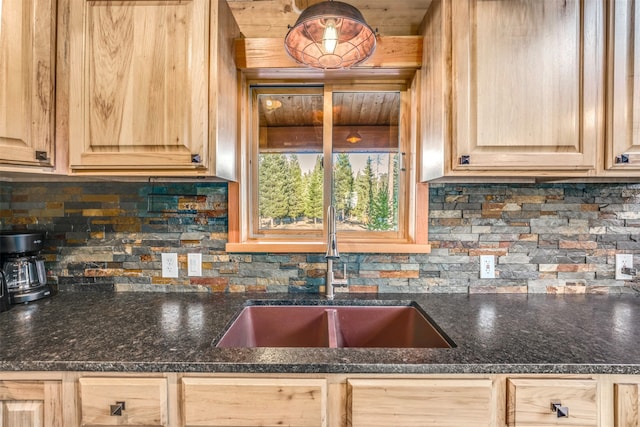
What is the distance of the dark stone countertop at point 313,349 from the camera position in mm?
877

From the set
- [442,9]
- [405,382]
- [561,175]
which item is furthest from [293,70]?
[405,382]

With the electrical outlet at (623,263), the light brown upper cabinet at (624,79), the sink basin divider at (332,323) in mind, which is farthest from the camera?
the electrical outlet at (623,263)

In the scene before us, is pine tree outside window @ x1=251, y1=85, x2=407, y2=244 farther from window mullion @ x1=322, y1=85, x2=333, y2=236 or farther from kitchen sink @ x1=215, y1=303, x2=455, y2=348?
kitchen sink @ x1=215, y1=303, x2=455, y2=348

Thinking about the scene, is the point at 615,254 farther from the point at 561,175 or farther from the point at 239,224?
the point at 239,224

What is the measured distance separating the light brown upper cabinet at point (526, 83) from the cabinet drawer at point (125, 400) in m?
1.23

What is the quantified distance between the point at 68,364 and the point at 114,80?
3.18 feet

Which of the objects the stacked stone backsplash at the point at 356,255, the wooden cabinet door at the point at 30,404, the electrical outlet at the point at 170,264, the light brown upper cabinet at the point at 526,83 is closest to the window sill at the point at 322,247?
the stacked stone backsplash at the point at 356,255

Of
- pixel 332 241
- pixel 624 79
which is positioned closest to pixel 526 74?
pixel 624 79

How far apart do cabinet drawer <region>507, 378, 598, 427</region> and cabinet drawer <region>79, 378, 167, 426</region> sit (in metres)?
0.98

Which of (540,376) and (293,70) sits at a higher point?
(293,70)

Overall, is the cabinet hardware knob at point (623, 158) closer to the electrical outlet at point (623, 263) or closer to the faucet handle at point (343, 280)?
the electrical outlet at point (623, 263)

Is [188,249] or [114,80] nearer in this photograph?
[114,80]

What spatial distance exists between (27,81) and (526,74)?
1.79 metres

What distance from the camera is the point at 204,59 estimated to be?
47.1 inches
